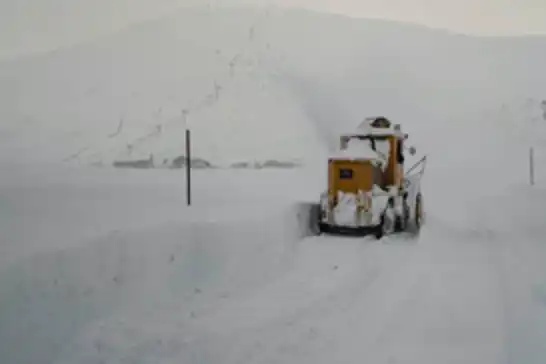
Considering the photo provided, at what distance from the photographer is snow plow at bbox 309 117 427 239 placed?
8.64ft

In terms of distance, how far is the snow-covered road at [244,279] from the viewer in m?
2.24

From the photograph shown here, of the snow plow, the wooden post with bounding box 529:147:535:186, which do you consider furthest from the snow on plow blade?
the wooden post with bounding box 529:147:535:186

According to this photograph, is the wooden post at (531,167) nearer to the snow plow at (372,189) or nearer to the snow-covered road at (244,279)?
the snow-covered road at (244,279)

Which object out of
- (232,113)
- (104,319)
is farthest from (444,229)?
(104,319)

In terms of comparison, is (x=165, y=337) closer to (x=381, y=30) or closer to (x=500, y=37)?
(x=381, y=30)

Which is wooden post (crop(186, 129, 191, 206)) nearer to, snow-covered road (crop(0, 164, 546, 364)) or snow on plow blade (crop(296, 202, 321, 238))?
snow-covered road (crop(0, 164, 546, 364))

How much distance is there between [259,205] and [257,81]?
1.55 ft

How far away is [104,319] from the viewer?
230 cm

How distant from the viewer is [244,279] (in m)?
2.42

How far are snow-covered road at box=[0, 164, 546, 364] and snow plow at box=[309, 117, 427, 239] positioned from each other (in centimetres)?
10

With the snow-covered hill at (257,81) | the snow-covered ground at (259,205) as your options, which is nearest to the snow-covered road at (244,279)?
the snow-covered ground at (259,205)

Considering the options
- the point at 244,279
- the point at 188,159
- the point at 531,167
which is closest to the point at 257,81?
the point at 188,159

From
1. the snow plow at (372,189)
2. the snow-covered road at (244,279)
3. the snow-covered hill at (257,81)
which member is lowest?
the snow-covered road at (244,279)

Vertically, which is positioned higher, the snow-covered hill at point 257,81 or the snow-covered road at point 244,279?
the snow-covered hill at point 257,81
